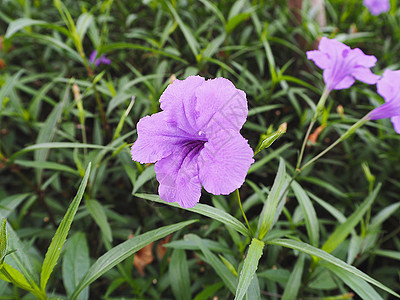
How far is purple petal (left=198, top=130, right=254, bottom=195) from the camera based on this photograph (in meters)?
0.57

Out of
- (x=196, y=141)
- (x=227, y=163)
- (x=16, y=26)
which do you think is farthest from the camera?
(x=16, y=26)

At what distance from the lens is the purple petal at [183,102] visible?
646mm

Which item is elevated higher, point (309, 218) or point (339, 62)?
point (339, 62)

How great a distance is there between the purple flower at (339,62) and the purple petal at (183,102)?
1.51ft

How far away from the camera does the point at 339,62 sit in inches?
37.0

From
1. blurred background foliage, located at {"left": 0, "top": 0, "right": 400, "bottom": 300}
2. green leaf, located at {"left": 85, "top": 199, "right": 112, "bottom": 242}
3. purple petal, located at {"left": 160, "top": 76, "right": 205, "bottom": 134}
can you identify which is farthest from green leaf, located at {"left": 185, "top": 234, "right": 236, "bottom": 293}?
purple petal, located at {"left": 160, "top": 76, "right": 205, "bottom": 134}

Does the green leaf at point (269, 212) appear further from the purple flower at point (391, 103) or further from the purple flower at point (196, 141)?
the purple flower at point (391, 103)

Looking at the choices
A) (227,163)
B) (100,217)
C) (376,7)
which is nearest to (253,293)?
(227,163)

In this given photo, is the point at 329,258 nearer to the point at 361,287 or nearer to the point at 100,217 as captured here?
the point at 361,287

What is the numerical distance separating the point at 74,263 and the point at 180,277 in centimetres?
31

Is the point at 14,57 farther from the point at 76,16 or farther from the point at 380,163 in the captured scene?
the point at 380,163

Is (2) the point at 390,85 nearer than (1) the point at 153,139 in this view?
No

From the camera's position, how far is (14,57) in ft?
5.68

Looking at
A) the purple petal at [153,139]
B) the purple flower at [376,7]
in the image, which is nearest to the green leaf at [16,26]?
the purple petal at [153,139]
